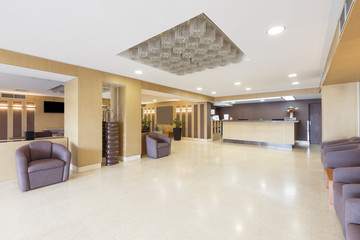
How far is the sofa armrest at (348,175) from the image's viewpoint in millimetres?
2113

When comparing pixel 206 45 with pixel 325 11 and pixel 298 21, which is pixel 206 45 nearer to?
pixel 298 21

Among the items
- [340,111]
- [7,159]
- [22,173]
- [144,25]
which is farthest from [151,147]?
[340,111]

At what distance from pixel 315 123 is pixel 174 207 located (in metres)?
9.91

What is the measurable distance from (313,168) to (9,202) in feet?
22.1

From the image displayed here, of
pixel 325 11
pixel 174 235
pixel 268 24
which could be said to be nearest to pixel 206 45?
pixel 268 24

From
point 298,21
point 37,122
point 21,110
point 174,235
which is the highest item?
point 298,21

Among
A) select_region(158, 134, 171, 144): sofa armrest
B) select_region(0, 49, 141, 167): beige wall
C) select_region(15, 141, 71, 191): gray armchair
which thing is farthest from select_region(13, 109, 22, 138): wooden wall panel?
select_region(158, 134, 171, 144): sofa armrest

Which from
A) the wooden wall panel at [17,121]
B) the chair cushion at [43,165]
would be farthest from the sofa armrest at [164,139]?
the wooden wall panel at [17,121]

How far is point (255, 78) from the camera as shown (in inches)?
214

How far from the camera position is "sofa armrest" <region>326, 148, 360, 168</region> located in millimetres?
2854

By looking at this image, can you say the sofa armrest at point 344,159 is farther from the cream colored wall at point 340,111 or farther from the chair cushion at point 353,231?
the cream colored wall at point 340,111

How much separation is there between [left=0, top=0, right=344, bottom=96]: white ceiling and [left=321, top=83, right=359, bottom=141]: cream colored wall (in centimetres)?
173

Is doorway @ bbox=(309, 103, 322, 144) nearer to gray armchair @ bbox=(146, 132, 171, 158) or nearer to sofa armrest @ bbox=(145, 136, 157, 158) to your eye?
gray armchair @ bbox=(146, 132, 171, 158)

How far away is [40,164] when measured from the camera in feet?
10.6
